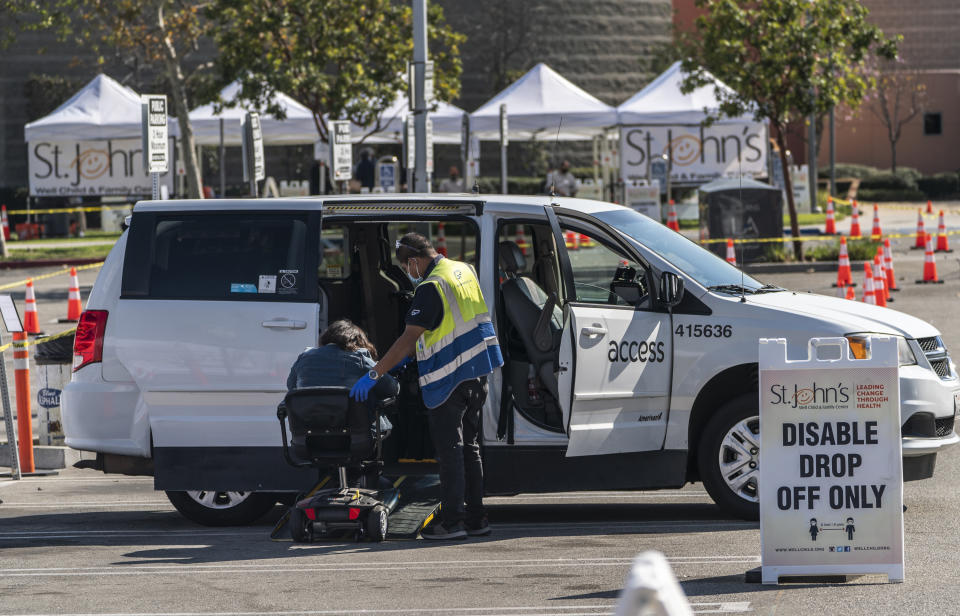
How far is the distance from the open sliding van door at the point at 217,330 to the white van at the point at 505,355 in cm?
1

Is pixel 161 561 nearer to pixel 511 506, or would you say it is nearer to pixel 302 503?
pixel 302 503

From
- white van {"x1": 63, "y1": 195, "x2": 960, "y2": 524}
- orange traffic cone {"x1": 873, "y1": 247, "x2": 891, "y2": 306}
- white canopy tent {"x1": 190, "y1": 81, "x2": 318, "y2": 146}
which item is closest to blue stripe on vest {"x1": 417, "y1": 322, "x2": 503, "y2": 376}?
white van {"x1": 63, "y1": 195, "x2": 960, "y2": 524}

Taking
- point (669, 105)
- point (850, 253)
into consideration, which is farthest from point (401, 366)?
point (669, 105)

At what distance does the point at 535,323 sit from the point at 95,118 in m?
26.1

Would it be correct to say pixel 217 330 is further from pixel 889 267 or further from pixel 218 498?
pixel 889 267

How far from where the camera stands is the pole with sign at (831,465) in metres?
6.50

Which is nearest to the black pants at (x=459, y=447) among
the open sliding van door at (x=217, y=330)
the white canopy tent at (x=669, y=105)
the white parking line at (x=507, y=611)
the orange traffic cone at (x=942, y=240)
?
the open sliding van door at (x=217, y=330)

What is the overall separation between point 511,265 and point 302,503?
1788 mm

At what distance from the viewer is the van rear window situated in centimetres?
822

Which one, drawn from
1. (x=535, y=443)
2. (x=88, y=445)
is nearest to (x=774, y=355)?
(x=535, y=443)

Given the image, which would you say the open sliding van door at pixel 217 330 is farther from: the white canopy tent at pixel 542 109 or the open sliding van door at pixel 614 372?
the white canopy tent at pixel 542 109

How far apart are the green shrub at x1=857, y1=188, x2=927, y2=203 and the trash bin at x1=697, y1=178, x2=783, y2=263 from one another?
25036mm

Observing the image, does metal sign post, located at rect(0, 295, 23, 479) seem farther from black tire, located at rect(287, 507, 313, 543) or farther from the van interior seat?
the van interior seat

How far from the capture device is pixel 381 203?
8344mm
